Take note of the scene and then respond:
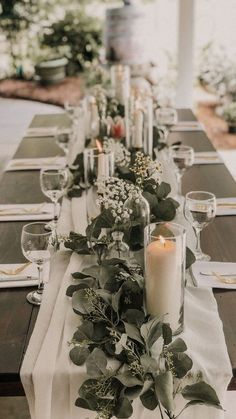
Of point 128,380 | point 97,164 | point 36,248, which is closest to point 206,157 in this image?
point 97,164

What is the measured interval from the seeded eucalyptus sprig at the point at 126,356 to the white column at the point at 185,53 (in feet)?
14.0

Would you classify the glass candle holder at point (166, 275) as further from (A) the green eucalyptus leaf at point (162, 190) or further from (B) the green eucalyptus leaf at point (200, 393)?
(A) the green eucalyptus leaf at point (162, 190)

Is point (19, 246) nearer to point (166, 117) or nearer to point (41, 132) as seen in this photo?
point (166, 117)

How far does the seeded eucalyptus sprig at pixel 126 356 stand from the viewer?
0.99 m

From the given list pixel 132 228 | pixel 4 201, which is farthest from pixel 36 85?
pixel 132 228

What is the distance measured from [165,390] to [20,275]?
2.02 feet

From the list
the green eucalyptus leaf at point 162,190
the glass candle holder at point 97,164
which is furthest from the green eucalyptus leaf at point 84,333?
the glass candle holder at point 97,164

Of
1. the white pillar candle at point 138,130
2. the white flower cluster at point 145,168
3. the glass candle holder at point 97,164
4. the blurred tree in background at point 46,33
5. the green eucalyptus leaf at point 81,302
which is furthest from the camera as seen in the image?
the blurred tree in background at point 46,33

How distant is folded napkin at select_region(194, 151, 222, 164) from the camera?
252 cm

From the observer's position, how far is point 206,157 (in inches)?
101

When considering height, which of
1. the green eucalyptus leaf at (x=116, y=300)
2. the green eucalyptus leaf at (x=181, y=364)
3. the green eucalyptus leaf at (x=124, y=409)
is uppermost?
the green eucalyptus leaf at (x=116, y=300)

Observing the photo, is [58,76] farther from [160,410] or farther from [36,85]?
[160,410]

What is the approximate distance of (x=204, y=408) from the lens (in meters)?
1.09

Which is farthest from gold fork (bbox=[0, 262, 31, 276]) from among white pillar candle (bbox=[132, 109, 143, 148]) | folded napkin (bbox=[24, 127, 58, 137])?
folded napkin (bbox=[24, 127, 58, 137])
